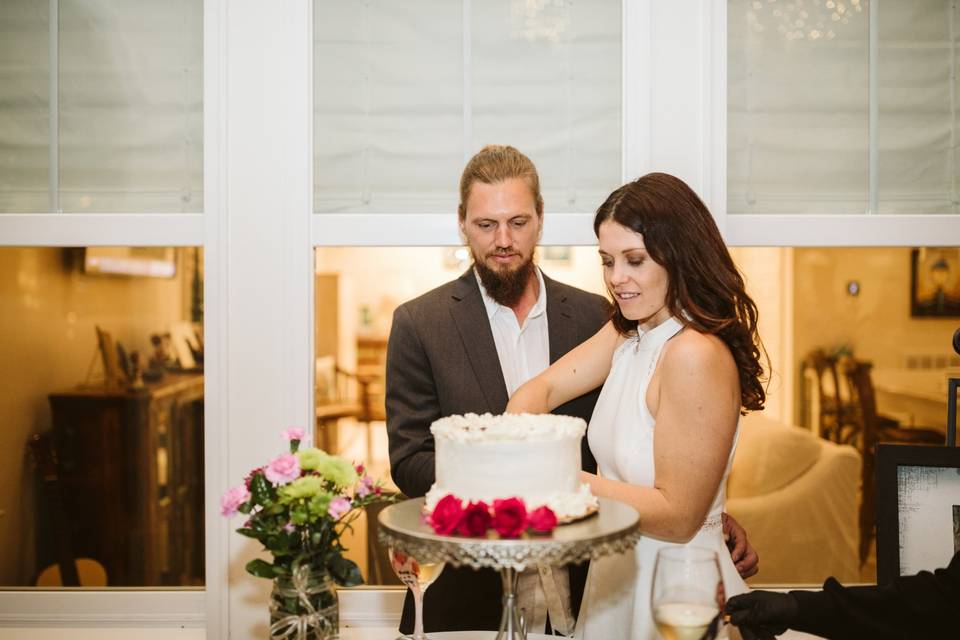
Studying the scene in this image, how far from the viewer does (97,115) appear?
92.6 inches

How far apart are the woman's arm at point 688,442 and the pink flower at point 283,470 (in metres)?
0.53

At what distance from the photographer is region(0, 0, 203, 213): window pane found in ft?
7.67

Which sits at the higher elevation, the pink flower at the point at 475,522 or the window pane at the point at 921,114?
the window pane at the point at 921,114

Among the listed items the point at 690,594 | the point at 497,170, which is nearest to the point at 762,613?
the point at 690,594

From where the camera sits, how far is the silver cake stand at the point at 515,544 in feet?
3.73

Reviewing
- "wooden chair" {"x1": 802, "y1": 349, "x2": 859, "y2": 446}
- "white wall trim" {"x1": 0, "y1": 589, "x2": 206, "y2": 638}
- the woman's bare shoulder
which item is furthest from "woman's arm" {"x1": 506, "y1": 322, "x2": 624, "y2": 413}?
"wooden chair" {"x1": 802, "y1": 349, "x2": 859, "y2": 446}

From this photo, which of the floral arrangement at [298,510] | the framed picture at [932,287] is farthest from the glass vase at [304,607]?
the framed picture at [932,287]

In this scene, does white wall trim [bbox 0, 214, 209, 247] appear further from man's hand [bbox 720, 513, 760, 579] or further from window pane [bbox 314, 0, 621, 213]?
man's hand [bbox 720, 513, 760, 579]

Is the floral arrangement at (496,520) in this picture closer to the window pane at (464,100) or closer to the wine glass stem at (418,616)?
the wine glass stem at (418,616)

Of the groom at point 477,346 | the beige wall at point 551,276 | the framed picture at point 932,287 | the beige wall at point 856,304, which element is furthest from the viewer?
the beige wall at point 551,276

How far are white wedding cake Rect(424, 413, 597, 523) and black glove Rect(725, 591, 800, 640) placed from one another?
0.93ft

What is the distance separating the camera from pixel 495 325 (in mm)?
2246

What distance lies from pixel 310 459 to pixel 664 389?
691mm

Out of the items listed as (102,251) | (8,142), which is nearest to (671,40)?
(8,142)
